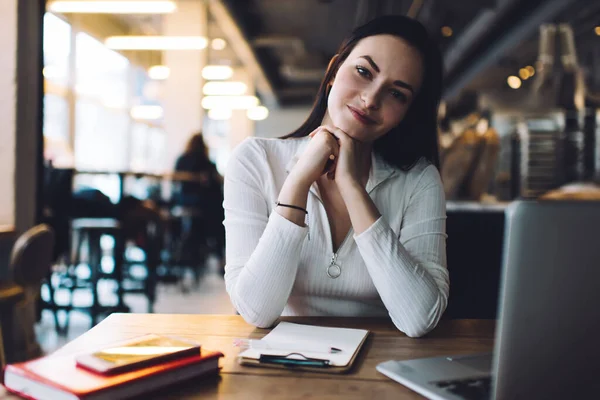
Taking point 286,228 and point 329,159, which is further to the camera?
point 329,159

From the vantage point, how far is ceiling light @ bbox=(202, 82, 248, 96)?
459 inches

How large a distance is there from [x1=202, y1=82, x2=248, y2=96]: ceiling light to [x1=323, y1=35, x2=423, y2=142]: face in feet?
34.5

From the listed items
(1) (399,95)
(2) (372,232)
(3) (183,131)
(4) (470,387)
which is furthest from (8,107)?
(3) (183,131)

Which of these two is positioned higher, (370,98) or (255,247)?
(370,98)

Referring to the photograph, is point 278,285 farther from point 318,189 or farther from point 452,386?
point 452,386

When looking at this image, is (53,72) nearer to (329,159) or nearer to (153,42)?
(153,42)

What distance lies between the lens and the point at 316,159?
127cm

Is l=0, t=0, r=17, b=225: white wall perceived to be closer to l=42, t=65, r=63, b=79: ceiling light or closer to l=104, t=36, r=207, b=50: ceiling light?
l=104, t=36, r=207, b=50: ceiling light

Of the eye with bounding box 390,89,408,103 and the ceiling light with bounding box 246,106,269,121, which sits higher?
the ceiling light with bounding box 246,106,269,121

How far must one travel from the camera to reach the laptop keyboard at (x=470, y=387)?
0.71m

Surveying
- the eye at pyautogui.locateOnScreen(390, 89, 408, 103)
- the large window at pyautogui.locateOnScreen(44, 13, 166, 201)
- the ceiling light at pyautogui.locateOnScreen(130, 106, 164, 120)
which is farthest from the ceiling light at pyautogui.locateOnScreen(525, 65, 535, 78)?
the eye at pyautogui.locateOnScreen(390, 89, 408, 103)

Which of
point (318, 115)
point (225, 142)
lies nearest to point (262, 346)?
point (318, 115)

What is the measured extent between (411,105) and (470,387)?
922 millimetres

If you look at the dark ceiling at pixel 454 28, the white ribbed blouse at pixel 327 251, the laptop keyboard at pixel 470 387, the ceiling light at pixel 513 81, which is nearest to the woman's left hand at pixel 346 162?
the white ribbed blouse at pixel 327 251
